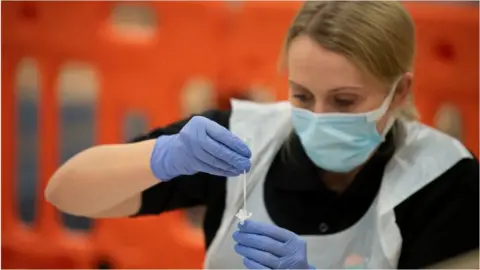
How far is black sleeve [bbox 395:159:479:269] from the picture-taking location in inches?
42.5

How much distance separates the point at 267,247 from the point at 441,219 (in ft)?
1.09

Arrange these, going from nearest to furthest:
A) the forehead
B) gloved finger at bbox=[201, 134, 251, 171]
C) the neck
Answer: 1. gloved finger at bbox=[201, 134, 251, 171]
2. the forehead
3. the neck

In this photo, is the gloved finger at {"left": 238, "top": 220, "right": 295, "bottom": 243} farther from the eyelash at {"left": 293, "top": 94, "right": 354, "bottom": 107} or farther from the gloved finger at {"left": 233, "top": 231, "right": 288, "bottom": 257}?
the eyelash at {"left": 293, "top": 94, "right": 354, "bottom": 107}

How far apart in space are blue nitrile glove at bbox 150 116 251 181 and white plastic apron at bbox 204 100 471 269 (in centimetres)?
15

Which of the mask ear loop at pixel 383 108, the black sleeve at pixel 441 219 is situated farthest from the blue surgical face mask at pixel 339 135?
the black sleeve at pixel 441 219

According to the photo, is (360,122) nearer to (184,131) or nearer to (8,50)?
(184,131)

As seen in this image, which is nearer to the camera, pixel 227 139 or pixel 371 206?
pixel 227 139

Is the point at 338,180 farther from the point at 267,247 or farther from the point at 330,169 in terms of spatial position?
the point at 267,247

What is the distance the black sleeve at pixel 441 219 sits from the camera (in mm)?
1079

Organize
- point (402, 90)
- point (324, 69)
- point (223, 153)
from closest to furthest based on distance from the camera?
point (223, 153), point (324, 69), point (402, 90)

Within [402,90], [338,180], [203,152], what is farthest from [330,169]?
[203,152]

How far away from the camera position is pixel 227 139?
917 millimetres

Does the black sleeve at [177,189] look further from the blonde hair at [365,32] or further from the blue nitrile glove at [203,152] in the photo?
the blonde hair at [365,32]

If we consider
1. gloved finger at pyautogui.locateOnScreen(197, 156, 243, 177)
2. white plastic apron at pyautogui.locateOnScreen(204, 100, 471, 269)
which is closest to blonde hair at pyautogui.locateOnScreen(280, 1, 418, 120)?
white plastic apron at pyautogui.locateOnScreen(204, 100, 471, 269)
